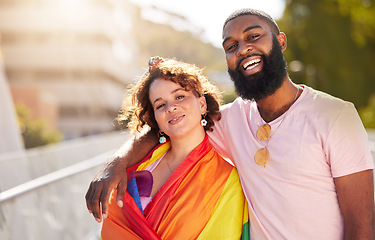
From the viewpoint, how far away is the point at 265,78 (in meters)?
3.07

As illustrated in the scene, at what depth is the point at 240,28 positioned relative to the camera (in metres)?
3.10

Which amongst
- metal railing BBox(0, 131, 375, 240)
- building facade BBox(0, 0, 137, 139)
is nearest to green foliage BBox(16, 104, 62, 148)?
metal railing BBox(0, 131, 375, 240)

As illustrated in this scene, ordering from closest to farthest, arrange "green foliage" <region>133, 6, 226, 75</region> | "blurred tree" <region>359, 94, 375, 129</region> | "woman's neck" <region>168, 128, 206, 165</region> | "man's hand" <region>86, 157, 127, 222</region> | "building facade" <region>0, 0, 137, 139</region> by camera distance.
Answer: "man's hand" <region>86, 157, 127, 222</region> < "woman's neck" <region>168, 128, 206, 165</region> < "blurred tree" <region>359, 94, 375, 129</region> < "building facade" <region>0, 0, 137, 139</region> < "green foliage" <region>133, 6, 226, 75</region>

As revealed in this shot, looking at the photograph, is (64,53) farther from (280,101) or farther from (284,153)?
(284,153)

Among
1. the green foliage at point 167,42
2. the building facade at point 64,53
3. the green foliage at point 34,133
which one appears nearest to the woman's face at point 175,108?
the green foliage at point 34,133

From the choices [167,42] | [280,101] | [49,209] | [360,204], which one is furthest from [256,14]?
[167,42]

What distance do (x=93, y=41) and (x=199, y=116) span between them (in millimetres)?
42470

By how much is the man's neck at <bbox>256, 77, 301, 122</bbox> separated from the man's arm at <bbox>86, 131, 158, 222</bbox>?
35.6 inches

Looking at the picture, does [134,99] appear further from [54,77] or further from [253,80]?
[54,77]

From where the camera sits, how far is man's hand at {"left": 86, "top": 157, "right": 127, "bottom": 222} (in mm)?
2867

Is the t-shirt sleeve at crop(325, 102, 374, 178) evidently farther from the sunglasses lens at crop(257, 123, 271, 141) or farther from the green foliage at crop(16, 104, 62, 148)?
the green foliage at crop(16, 104, 62, 148)

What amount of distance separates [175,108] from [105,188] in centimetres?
70

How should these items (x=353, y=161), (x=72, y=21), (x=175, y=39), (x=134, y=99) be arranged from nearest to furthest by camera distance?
1. (x=353, y=161)
2. (x=134, y=99)
3. (x=72, y=21)
4. (x=175, y=39)

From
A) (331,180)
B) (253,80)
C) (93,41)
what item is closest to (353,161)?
(331,180)
